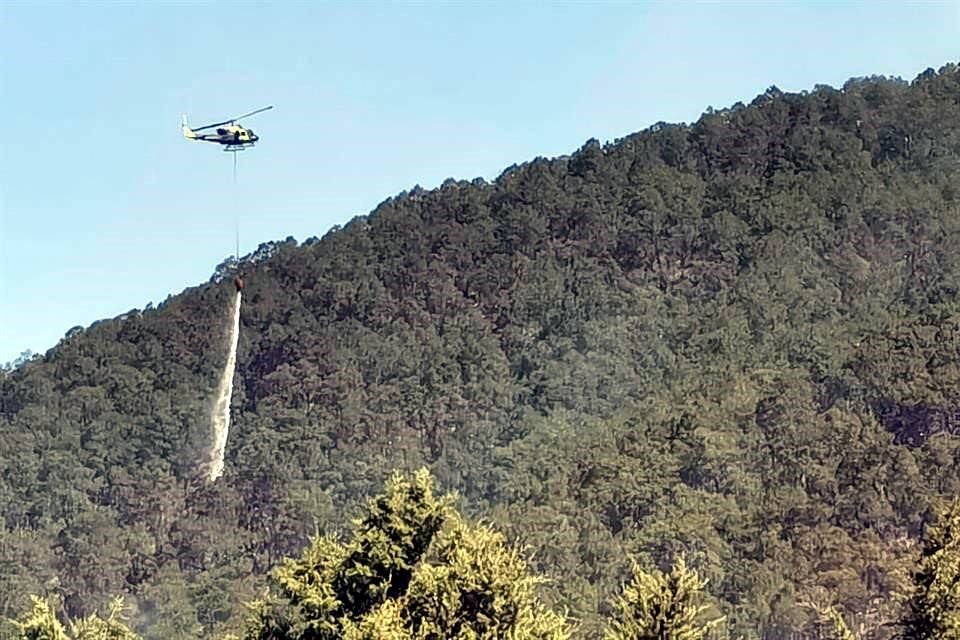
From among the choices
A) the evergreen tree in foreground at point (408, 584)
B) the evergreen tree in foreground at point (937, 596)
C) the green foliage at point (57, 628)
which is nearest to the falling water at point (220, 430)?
the green foliage at point (57, 628)

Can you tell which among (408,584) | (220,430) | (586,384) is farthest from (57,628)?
(586,384)

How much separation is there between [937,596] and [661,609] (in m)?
5.19

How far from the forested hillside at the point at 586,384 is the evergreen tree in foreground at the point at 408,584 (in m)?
32.9

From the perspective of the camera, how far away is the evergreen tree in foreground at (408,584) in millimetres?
17062

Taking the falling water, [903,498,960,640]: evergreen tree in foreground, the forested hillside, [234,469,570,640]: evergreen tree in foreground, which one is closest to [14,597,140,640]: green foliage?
[234,469,570,640]: evergreen tree in foreground

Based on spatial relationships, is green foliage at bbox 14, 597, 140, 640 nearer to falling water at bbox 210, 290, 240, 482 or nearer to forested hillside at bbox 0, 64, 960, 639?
forested hillside at bbox 0, 64, 960, 639

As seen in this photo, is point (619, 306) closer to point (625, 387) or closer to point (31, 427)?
point (625, 387)

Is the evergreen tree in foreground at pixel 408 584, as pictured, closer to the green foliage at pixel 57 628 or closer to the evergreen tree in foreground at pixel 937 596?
the green foliage at pixel 57 628

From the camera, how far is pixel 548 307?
10831cm

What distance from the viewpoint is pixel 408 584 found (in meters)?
19.8

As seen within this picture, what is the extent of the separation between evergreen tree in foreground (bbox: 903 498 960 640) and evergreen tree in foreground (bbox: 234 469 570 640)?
503 centimetres

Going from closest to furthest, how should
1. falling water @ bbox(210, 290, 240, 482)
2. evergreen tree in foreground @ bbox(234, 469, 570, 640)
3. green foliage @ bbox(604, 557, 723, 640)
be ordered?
green foliage @ bbox(604, 557, 723, 640) < evergreen tree in foreground @ bbox(234, 469, 570, 640) < falling water @ bbox(210, 290, 240, 482)

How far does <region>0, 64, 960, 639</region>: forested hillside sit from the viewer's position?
2699 inches

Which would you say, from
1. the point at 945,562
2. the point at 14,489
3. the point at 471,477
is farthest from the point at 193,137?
the point at 14,489
